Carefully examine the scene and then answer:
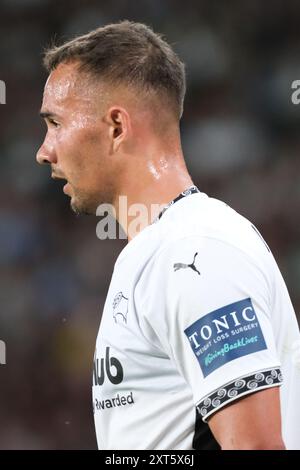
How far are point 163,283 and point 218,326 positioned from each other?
0.17 metres

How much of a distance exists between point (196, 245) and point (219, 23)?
4.60m

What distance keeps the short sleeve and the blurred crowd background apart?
3.61 meters

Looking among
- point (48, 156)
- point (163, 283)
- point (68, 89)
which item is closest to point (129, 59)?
point (68, 89)

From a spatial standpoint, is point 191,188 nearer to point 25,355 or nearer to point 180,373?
point 180,373

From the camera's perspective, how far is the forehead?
7.69 ft

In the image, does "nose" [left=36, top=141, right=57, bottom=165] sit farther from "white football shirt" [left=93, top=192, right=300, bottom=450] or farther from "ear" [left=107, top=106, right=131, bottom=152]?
"white football shirt" [left=93, top=192, right=300, bottom=450]

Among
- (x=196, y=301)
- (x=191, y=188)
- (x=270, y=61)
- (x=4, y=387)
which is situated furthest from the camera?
(x=270, y=61)

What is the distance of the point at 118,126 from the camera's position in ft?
7.60

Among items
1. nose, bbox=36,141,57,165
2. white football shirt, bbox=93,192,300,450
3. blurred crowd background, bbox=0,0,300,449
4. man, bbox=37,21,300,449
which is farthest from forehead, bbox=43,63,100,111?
blurred crowd background, bbox=0,0,300,449

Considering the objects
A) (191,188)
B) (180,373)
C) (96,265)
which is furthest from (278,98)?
(180,373)

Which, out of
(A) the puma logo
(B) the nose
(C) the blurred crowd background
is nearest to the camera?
(A) the puma logo

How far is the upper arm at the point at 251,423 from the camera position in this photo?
1.73 metres

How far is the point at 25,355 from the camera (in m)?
5.70

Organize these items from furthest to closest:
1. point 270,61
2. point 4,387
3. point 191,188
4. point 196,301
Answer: point 270,61, point 4,387, point 191,188, point 196,301
